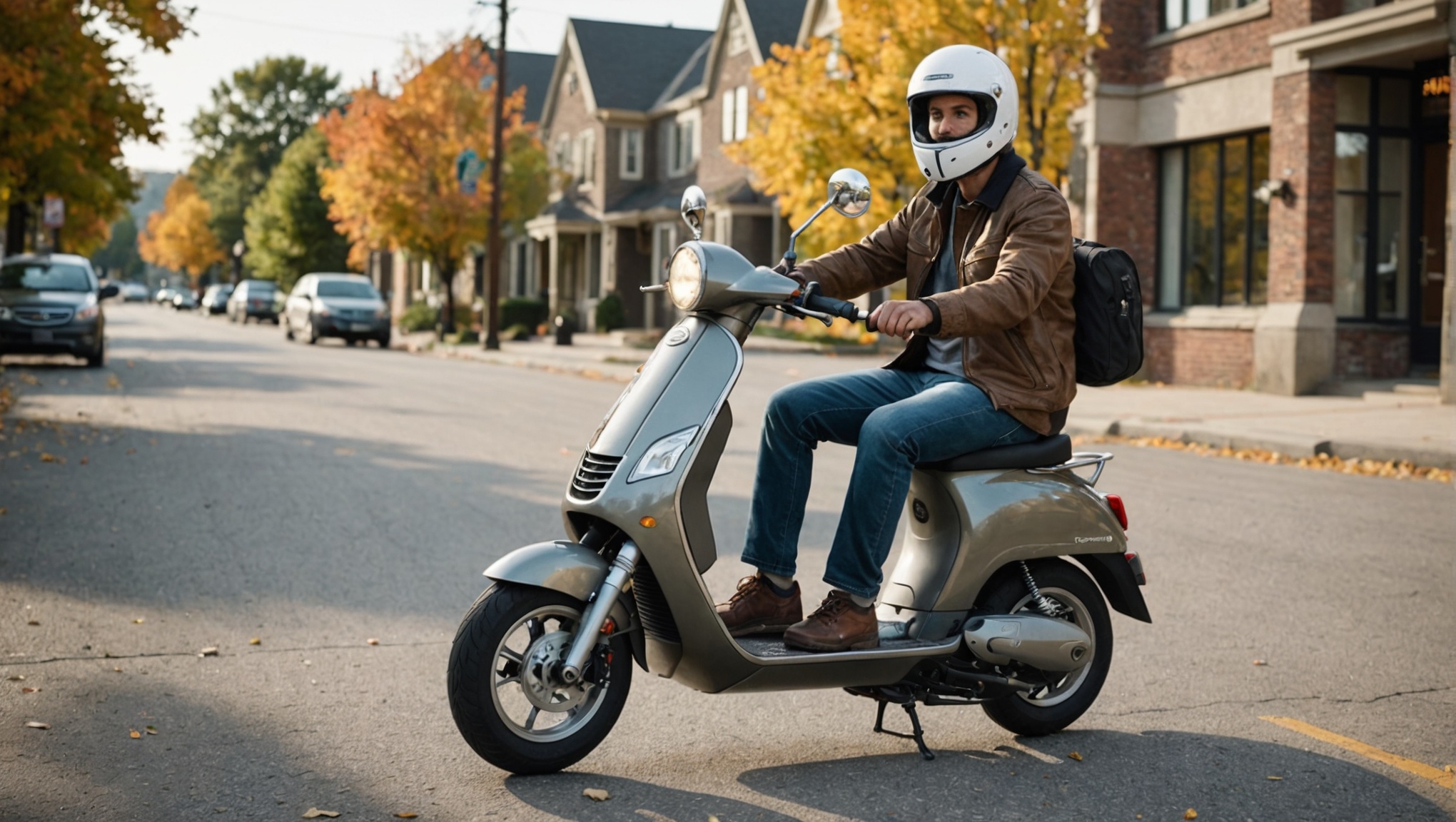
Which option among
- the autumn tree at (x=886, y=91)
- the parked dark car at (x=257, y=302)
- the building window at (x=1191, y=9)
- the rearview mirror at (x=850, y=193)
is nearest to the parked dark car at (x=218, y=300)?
the parked dark car at (x=257, y=302)

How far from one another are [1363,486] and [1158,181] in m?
12.2

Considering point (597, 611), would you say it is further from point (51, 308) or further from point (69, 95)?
point (51, 308)

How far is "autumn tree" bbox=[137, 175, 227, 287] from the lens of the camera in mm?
108500

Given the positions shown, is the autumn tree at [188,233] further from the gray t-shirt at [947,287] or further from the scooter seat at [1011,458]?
the scooter seat at [1011,458]

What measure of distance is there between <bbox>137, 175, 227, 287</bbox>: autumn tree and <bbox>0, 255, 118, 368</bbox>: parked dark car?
8234cm

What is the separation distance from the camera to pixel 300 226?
66250 millimetres

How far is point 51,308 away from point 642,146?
28125 millimetres

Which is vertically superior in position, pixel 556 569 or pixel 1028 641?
pixel 556 569

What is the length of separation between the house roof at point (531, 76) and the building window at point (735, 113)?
58.6ft

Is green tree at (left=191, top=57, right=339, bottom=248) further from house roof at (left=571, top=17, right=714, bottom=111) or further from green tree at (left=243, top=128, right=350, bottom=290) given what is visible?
house roof at (left=571, top=17, right=714, bottom=111)

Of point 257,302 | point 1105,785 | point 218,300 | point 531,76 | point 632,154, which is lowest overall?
point 1105,785

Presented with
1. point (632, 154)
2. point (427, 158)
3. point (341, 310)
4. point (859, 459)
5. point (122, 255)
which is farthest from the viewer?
point (122, 255)

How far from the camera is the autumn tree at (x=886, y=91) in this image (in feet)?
62.0

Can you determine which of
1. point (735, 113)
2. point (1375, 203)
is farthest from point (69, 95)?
point (735, 113)
